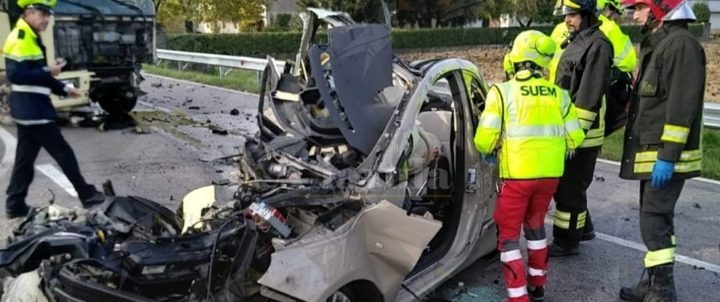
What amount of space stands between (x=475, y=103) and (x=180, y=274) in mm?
2478

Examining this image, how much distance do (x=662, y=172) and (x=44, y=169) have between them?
601 cm

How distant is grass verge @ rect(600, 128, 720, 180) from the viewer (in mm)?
A: 7422

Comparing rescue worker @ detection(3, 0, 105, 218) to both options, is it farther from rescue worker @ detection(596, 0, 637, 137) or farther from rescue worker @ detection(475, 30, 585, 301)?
rescue worker @ detection(596, 0, 637, 137)

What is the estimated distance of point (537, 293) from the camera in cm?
409

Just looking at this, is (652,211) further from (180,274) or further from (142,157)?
(142,157)

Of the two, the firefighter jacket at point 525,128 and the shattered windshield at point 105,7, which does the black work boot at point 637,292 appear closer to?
the firefighter jacket at point 525,128

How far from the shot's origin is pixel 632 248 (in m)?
5.12

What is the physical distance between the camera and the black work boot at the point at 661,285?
399 cm

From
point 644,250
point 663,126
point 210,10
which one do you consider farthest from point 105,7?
point 210,10

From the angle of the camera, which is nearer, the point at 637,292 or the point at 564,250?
the point at 637,292

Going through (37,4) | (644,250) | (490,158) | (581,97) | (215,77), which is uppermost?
(37,4)

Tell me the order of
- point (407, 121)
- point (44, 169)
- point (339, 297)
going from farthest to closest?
point (44, 169)
point (407, 121)
point (339, 297)

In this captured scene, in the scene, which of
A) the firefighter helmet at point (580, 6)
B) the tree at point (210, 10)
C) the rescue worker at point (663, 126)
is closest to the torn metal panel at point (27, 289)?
the rescue worker at point (663, 126)

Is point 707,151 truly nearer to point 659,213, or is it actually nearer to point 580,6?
point 580,6
